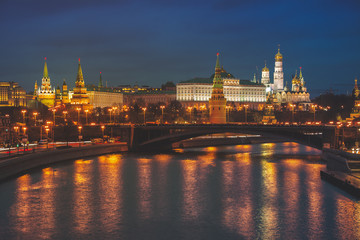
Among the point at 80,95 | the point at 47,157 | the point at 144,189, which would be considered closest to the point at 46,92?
the point at 80,95

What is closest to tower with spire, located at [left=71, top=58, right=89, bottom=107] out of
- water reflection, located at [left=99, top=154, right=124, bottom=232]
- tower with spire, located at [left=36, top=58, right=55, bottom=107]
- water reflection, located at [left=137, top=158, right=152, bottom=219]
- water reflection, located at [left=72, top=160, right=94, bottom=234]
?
tower with spire, located at [left=36, top=58, right=55, bottom=107]

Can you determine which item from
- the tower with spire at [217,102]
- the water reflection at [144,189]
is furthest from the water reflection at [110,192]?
the tower with spire at [217,102]

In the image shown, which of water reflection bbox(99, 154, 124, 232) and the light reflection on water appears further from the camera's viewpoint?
water reflection bbox(99, 154, 124, 232)

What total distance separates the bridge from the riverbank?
11.6 ft

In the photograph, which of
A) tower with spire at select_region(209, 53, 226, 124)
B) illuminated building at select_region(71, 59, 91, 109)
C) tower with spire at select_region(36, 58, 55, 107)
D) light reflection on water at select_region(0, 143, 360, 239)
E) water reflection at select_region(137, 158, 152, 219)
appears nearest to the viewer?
light reflection on water at select_region(0, 143, 360, 239)

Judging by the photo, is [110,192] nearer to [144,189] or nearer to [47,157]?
[144,189]

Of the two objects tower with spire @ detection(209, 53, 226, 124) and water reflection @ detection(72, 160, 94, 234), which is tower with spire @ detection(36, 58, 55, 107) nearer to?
tower with spire @ detection(209, 53, 226, 124)

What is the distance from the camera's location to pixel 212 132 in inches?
2603

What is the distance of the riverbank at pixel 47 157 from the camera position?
132 feet

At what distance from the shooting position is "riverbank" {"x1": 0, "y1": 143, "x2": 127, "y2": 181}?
40.2 m

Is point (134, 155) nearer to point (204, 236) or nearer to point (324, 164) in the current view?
point (324, 164)

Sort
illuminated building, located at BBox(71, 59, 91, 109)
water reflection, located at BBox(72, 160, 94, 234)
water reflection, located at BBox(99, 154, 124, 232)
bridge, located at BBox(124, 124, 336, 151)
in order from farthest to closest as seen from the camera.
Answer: illuminated building, located at BBox(71, 59, 91, 109), bridge, located at BBox(124, 124, 336, 151), water reflection, located at BBox(99, 154, 124, 232), water reflection, located at BBox(72, 160, 94, 234)

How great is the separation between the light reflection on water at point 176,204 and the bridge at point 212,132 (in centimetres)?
973

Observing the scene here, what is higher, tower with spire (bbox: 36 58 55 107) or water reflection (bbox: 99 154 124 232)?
tower with spire (bbox: 36 58 55 107)
